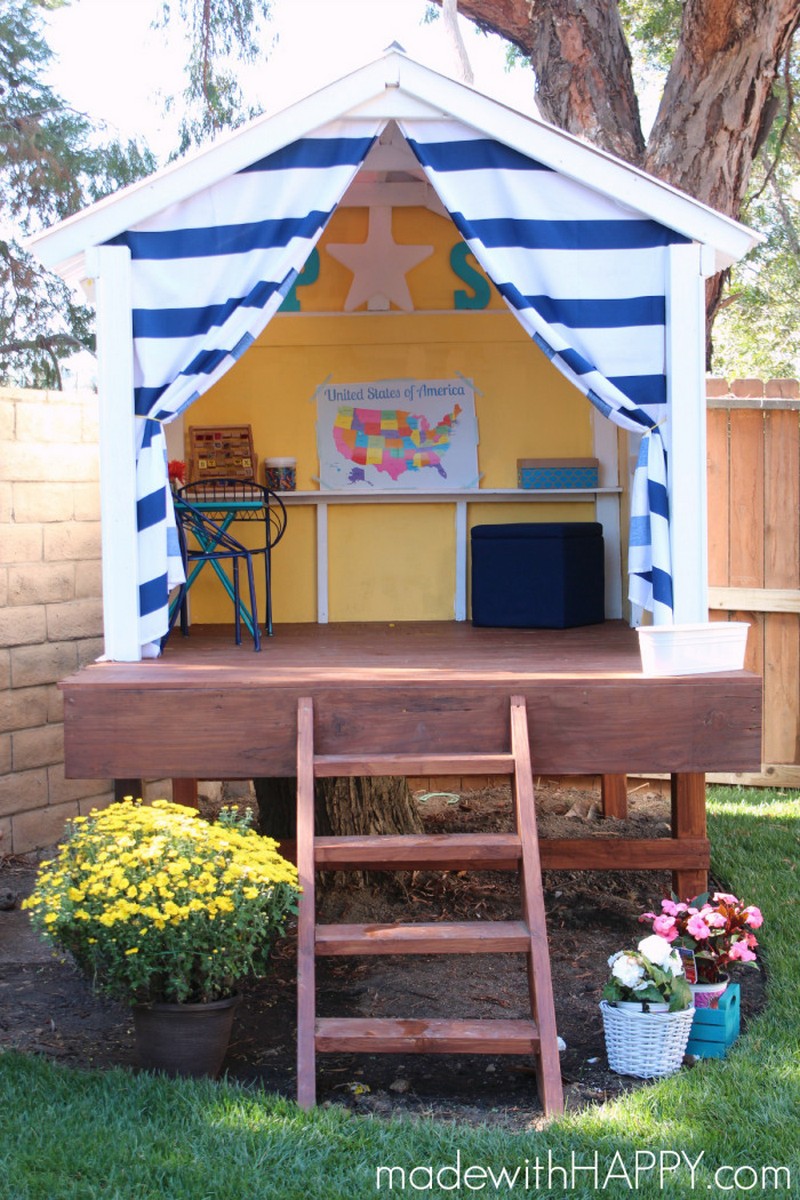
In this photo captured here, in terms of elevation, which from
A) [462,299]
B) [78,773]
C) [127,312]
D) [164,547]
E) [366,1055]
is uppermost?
[462,299]

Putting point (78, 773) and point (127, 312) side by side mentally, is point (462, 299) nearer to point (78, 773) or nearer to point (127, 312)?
point (127, 312)

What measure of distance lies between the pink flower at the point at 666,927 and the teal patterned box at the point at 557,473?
295 centimetres

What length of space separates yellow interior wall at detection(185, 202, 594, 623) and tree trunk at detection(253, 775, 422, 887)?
A: 3.36 feet

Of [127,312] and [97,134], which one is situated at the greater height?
[97,134]

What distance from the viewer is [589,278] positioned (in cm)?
457

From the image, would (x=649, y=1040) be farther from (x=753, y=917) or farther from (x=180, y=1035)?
(x=180, y=1035)

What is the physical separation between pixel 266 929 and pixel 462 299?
3924 mm

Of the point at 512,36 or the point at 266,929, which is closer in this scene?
the point at 266,929

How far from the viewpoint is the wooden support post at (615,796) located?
683cm

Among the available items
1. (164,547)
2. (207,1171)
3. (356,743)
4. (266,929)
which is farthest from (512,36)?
(207,1171)

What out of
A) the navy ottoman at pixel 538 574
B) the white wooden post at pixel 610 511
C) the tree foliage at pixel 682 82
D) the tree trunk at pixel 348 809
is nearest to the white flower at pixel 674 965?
the tree trunk at pixel 348 809

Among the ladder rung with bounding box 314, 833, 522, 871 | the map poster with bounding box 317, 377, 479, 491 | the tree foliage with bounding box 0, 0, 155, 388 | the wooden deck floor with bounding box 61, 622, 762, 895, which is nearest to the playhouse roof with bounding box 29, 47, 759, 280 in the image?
the wooden deck floor with bounding box 61, 622, 762, 895

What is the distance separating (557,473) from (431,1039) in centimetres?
361

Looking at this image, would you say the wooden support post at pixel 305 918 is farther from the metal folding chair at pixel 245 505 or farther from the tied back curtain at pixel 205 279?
the metal folding chair at pixel 245 505
